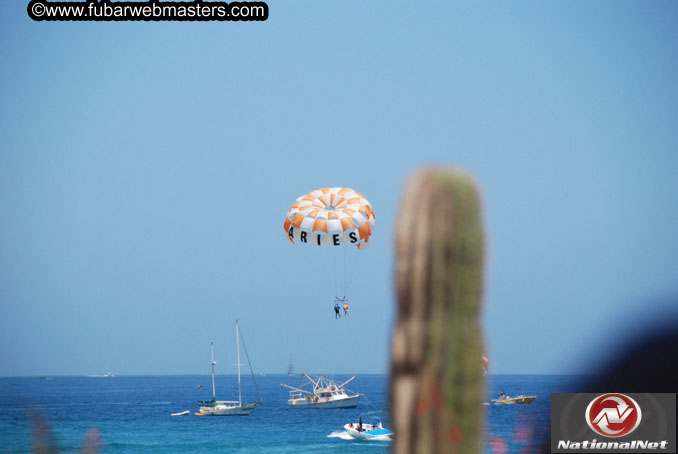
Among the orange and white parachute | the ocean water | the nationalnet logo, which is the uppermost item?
the orange and white parachute

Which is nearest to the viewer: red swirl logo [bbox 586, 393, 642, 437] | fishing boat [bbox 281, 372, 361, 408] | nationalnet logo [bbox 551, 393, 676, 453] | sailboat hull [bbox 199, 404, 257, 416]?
nationalnet logo [bbox 551, 393, 676, 453]

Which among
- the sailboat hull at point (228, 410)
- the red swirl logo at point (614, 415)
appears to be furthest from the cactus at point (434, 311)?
the sailboat hull at point (228, 410)

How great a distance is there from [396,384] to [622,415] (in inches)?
189

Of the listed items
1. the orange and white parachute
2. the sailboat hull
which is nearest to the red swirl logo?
the orange and white parachute

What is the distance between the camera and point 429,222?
165 inches

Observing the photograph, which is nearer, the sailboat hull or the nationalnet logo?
the nationalnet logo

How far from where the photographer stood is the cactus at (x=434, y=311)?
419cm

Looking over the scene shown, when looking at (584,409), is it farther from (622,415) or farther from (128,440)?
(128,440)

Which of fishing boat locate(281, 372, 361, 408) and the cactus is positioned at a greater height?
the cactus

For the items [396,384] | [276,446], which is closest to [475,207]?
[396,384]

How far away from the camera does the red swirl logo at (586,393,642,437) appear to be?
26.0ft

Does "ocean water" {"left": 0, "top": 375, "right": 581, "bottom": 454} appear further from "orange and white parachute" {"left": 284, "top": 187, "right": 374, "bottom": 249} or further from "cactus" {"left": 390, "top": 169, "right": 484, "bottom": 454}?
"cactus" {"left": 390, "top": 169, "right": 484, "bottom": 454}

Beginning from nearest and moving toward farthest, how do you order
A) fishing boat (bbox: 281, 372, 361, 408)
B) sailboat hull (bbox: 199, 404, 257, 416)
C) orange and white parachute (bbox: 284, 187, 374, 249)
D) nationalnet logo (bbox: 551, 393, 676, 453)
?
nationalnet logo (bbox: 551, 393, 676, 453)
orange and white parachute (bbox: 284, 187, 374, 249)
sailboat hull (bbox: 199, 404, 257, 416)
fishing boat (bbox: 281, 372, 361, 408)

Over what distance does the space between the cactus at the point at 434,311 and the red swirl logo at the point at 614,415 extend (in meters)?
4.04
